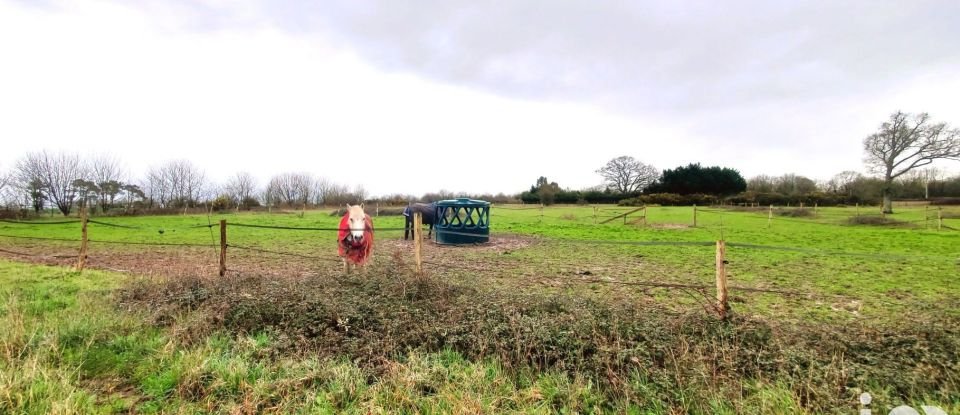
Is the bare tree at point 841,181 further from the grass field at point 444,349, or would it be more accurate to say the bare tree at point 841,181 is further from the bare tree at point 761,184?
the grass field at point 444,349

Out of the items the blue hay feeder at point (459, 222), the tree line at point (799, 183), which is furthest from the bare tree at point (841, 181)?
the blue hay feeder at point (459, 222)

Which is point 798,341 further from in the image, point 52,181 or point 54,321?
point 52,181

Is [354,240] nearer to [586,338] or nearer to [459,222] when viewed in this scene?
[586,338]

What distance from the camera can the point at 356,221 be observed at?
7.30 m

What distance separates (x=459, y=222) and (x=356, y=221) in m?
7.32

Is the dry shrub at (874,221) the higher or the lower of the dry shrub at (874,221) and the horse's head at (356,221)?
the lower

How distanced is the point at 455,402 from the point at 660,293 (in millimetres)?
4671

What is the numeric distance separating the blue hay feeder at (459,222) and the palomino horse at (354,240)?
6.70 meters

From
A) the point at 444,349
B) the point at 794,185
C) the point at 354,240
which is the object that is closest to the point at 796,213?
the point at 794,185

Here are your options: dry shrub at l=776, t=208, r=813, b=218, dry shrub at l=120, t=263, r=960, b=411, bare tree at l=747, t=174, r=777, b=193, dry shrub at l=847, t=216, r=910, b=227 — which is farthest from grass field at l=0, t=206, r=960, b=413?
bare tree at l=747, t=174, r=777, b=193

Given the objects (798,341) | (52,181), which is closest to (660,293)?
(798,341)

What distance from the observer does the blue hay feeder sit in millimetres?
14266

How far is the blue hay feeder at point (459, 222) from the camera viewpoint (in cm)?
1427

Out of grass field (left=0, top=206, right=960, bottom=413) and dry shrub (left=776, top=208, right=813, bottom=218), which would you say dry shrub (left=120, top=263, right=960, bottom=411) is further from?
dry shrub (left=776, top=208, right=813, bottom=218)
